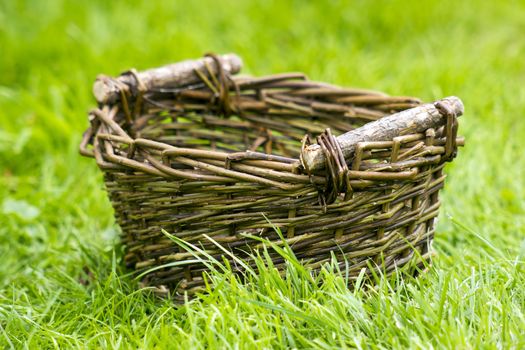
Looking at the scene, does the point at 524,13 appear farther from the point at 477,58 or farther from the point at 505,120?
the point at 505,120

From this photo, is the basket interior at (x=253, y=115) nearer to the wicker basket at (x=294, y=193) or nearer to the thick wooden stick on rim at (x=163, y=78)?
the thick wooden stick on rim at (x=163, y=78)

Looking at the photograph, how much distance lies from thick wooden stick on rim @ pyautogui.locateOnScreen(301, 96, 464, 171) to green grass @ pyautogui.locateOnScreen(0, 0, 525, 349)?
0.25m

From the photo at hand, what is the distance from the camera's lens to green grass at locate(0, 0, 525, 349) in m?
1.50

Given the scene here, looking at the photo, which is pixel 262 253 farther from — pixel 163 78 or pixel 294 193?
pixel 163 78

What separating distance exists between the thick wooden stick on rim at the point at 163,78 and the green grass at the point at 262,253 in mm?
472

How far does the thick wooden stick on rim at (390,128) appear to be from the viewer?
151cm

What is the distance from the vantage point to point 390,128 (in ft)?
5.35

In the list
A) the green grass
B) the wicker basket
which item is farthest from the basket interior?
the green grass

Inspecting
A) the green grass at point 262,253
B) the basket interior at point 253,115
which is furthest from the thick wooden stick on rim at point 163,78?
the green grass at point 262,253

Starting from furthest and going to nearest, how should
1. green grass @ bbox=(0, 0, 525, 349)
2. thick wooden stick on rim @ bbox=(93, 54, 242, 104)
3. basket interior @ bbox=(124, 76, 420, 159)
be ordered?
basket interior @ bbox=(124, 76, 420, 159) < thick wooden stick on rim @ bbox=(93, 54, 242, 104) < green grass @ bbox=(0, 0, 525, 349)

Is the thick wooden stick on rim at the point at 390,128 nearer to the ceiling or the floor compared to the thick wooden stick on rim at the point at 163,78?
nearer to the floor

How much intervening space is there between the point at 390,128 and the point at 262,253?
0.43 m

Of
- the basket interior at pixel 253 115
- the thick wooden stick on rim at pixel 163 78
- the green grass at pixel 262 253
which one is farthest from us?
the basket interior at pixel 253 115

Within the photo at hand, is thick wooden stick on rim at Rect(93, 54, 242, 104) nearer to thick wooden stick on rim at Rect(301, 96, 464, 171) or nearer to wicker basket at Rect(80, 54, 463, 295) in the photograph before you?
wicker basket at Rect(80, 54, 463, 295)
